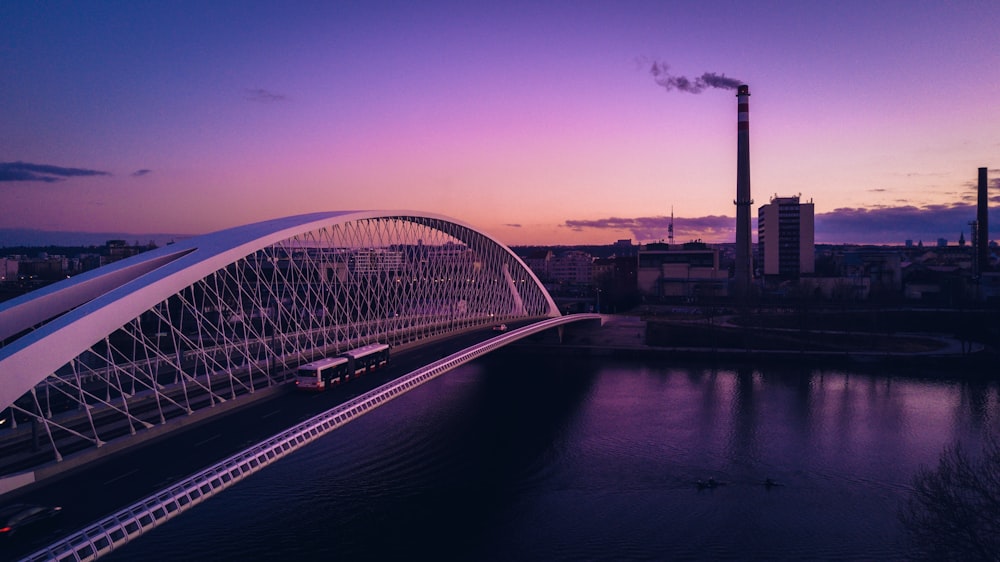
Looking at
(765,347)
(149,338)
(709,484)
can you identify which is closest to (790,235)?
(765,347)

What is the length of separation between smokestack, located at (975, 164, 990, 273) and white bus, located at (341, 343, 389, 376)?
57.1 m

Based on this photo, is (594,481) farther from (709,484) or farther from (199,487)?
(199,487)

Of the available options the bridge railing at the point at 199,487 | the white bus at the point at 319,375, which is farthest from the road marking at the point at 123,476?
the white bus at the point at 319,375

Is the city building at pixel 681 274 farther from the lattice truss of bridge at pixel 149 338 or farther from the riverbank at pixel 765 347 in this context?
the lattice truss of bridge at pixel 149 338

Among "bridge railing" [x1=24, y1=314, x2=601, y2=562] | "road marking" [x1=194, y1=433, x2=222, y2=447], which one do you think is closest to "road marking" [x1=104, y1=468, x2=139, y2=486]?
"bridge railing" [x1=24, y1=314, x2=601, y2=562]

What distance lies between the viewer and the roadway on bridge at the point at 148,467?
28.6 ft

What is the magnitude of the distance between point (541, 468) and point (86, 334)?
11285 millimetres

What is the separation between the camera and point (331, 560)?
11602mm

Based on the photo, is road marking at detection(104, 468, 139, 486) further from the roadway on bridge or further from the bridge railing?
the bridge railing

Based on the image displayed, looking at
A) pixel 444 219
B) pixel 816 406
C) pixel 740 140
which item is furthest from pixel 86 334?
pixel 740 140

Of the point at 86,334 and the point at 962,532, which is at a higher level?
the point at 86,334

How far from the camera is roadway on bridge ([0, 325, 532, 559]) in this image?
343 inches

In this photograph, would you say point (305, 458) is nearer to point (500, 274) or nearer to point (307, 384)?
point (307, 384)

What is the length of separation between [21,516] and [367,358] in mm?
10163
